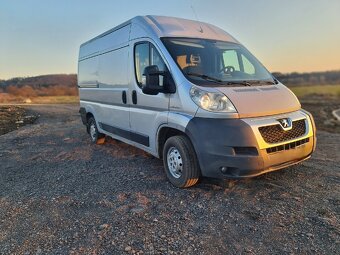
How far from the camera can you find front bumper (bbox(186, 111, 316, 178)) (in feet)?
12.7

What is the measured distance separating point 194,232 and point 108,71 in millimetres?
4336

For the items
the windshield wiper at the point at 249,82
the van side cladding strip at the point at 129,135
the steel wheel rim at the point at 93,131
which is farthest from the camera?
the steel wheel rim at the point at 93,131

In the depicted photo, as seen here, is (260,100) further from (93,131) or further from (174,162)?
(93,131)

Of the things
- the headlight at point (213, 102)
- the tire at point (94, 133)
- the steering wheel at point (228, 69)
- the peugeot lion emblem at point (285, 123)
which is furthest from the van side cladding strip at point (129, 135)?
the peugeot lion emblem at point (285, 123)

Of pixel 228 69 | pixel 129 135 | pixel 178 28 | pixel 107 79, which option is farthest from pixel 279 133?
pixel 107 79

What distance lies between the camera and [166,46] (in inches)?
187

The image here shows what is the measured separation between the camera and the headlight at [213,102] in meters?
4.01

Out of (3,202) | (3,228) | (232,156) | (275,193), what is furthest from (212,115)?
(3,202)

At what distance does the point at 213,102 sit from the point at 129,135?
8.02ft

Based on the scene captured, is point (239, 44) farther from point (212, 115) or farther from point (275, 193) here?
point (275, 193)

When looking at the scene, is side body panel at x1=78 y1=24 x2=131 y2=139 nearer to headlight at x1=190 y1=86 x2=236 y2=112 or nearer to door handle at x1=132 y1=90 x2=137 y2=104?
door handle at x1=132 y1=90 x2=137 y2=104

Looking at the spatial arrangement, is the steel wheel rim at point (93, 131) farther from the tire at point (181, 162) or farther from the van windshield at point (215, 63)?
the van windshield at point (215, 63)

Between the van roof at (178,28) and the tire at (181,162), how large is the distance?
1.77 meters

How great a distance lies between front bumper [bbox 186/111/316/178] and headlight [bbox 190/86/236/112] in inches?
6.0
